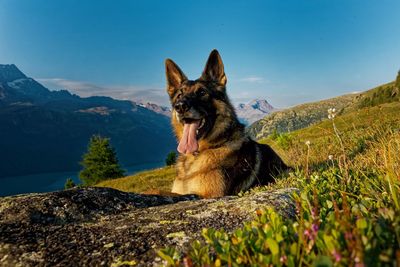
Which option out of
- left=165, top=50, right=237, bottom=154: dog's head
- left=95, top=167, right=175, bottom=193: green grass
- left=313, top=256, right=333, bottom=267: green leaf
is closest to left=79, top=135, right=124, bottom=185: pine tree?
left=95, top=167, right=175, bottom=193: green grass

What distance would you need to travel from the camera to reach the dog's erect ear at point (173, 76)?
10806mm

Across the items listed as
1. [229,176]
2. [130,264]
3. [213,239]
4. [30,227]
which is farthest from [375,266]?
[229,176]

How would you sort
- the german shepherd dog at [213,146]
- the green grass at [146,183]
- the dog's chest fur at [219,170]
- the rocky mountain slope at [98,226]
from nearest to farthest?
1. the rocky mountain slope at [98,226]
2. the dog's chest fur at [219,170]
3. the german shepherd dog at [213,146]
4. the green grass at [146,183]

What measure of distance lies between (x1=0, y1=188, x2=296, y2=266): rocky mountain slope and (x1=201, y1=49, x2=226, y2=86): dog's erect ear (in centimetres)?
613

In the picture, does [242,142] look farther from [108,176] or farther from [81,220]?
[108,176]

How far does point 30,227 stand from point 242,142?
6.48 metres

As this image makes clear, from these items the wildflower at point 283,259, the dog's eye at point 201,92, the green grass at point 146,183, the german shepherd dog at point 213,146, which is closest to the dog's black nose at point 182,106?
the german shepherd dog at point 213,146

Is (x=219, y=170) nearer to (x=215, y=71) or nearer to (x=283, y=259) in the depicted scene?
(x=215, y=71)

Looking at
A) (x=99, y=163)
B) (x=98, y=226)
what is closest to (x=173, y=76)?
(x=98, y=226)

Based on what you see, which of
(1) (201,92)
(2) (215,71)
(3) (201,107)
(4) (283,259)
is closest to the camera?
(4) (283,259)

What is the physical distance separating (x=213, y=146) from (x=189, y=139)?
2.33 ft

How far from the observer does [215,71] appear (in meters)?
10.5

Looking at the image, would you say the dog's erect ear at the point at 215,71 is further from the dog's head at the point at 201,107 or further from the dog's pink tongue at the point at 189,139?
the dog's pink tongue at the point at 189,139

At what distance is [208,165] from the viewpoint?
8.77 meters
